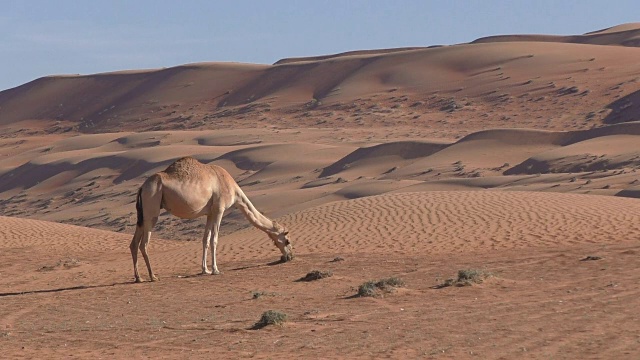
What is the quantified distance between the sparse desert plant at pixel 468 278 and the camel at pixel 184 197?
4618 mm

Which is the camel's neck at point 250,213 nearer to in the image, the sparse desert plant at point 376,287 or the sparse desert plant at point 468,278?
the sparse desert plant at point 376,287

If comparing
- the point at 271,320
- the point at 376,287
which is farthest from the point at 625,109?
the point at 271,320

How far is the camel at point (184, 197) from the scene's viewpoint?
57.0ft

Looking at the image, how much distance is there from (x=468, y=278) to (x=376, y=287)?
1272 millimetres

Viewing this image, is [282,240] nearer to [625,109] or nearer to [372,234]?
[372,234]

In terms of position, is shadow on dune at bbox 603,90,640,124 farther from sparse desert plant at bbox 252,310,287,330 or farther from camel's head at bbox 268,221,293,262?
sparse desert plant at bbox 252,310,287,330

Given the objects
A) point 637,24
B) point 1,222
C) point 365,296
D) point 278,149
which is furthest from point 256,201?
point 637,24

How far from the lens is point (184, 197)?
57.5 feet

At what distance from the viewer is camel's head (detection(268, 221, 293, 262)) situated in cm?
1941

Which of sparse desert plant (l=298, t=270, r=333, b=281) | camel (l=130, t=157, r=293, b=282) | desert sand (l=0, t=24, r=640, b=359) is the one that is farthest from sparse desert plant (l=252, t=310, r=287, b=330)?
camel (l=130, t=157, r=293, b=282)

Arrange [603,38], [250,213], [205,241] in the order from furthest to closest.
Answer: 1. [603,38]
2. [250,213]
3. [205,241]

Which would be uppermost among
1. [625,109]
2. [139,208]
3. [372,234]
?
[139,208]

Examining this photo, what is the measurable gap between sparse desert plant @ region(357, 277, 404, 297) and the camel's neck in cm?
472

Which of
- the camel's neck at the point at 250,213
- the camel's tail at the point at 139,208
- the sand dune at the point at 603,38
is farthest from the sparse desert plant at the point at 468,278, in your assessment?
the sand dune at the point at 603,38
